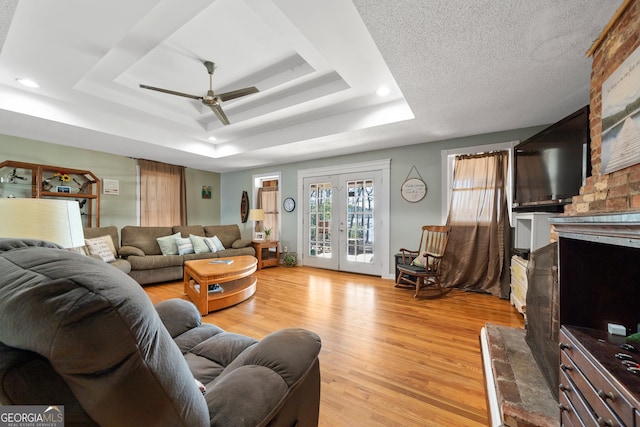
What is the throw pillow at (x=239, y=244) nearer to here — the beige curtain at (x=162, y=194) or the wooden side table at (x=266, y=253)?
the wooden side table at (x=266, y=253)

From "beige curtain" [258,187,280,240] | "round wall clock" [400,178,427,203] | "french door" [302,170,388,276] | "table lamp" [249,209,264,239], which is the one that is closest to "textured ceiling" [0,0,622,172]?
"round wall clock" [400,178,427,203]

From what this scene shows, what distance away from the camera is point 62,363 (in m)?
0.42

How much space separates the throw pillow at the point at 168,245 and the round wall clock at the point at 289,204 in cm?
231

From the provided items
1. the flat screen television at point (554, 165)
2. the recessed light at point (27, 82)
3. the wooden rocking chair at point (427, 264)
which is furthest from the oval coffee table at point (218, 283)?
the flat screen television at point (554, 165)

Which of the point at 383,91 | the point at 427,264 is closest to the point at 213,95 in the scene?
the point at 383,91

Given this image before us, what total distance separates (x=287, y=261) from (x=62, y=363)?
501 centimetres

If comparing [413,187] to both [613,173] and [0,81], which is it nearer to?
[613,173]

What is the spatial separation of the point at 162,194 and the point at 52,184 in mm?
1657

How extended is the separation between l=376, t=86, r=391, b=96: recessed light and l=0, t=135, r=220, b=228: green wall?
16.4 feet

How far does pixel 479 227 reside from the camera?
11.6ft

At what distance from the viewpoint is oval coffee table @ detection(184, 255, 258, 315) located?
109 inches

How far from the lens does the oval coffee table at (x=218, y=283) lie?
2766mm

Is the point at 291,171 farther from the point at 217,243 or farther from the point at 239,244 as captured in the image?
the point at 217,243

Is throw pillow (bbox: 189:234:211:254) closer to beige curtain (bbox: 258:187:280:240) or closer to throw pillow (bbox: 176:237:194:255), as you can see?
throw pillow (bbox: 176:237:194:255)
